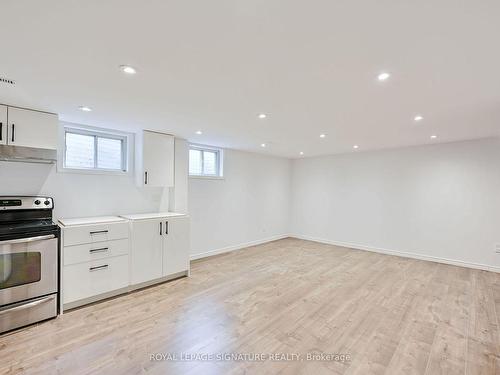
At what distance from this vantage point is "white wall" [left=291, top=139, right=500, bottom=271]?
4402mm

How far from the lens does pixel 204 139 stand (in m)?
4.54

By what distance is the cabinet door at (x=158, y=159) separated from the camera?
151 inches

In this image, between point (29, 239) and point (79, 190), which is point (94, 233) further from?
point (79, 190)

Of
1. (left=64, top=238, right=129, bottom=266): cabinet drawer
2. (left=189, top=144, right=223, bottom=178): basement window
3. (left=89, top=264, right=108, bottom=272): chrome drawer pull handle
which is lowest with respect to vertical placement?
(left=89, top=264, right=108, bottom=272): chrome drawer pull handle

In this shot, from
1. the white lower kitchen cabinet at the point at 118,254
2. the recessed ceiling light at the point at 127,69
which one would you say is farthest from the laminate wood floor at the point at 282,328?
the recessed ceiling light at the point at 127,69

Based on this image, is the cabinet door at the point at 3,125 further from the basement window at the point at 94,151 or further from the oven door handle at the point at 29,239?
the oven door handle at the point at 29,239

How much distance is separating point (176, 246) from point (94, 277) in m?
1.15

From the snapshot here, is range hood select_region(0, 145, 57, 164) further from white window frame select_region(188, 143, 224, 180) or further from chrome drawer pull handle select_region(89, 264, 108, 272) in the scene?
white window frame select_region(188, 143, 224, 180)

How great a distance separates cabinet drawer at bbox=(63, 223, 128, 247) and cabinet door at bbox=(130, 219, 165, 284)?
0.54 ft

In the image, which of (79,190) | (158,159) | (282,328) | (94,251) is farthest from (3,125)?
(282,328)

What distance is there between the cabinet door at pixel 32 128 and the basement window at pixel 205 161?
234cm

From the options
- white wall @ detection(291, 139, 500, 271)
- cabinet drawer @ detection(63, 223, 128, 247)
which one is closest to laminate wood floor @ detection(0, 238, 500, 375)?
cabinet drawer @ detection(63, 223, 128, 247)

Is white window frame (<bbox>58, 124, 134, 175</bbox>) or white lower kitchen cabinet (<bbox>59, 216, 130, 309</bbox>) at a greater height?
white window frame (<bbox>58, 124, 134, 175</bbox>)

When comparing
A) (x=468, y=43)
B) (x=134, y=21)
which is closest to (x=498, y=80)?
(x=468, y=43)
